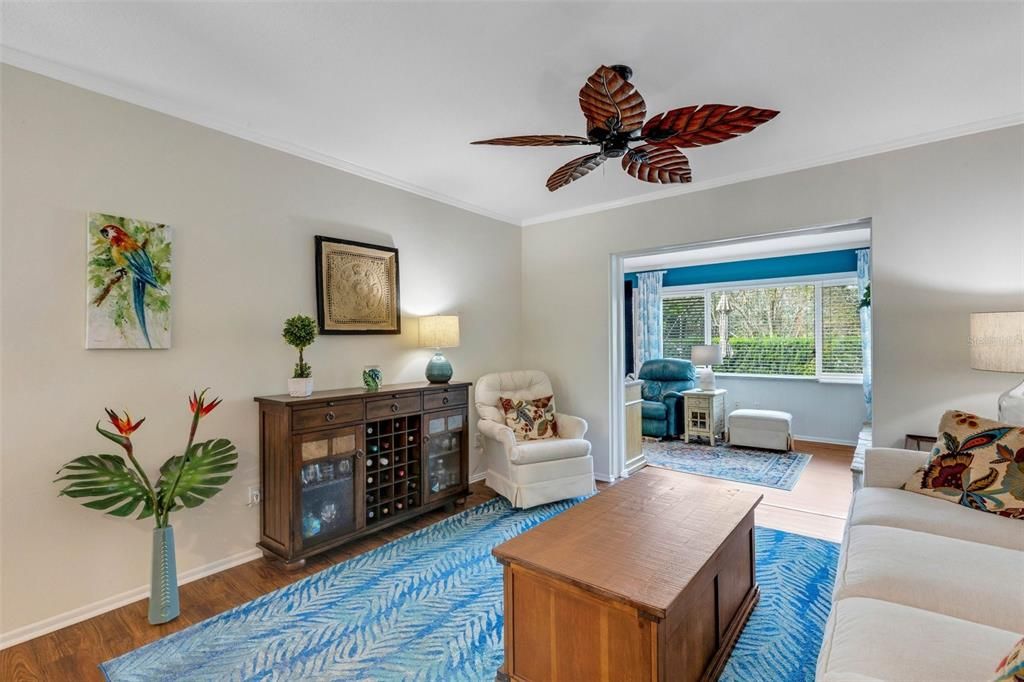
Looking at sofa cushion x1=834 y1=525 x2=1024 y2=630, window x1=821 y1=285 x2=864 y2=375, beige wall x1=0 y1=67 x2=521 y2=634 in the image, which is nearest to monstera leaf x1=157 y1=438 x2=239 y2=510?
beige wall x1=0 y1=67 x2=521 y2=634

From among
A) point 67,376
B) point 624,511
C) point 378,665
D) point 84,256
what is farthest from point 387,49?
point 378,665

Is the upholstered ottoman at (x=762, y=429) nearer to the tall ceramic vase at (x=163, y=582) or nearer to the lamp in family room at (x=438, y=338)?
the lamp in family room at (x=438, y=338)

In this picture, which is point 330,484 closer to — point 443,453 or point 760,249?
point 443,453

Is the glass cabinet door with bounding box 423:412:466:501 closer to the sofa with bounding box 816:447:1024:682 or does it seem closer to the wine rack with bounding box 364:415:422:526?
the wine rack with bounding box 364:415:422:526

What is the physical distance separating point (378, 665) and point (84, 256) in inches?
94.0

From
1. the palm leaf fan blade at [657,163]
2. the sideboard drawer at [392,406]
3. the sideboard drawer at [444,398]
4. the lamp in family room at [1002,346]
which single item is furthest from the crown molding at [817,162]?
the sideboard drawer at [392,406]

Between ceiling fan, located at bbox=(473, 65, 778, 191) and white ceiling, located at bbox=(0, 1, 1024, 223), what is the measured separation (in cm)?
29

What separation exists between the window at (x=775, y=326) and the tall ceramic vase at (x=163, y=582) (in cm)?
665

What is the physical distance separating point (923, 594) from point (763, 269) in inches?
228

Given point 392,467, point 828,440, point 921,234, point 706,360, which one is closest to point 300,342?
point 392,467

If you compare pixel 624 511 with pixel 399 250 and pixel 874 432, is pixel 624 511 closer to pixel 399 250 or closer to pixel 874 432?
pixel 874 432

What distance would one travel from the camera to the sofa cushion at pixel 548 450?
363 cm

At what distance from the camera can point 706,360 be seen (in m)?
6.38

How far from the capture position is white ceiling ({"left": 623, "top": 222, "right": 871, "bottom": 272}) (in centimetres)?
552
